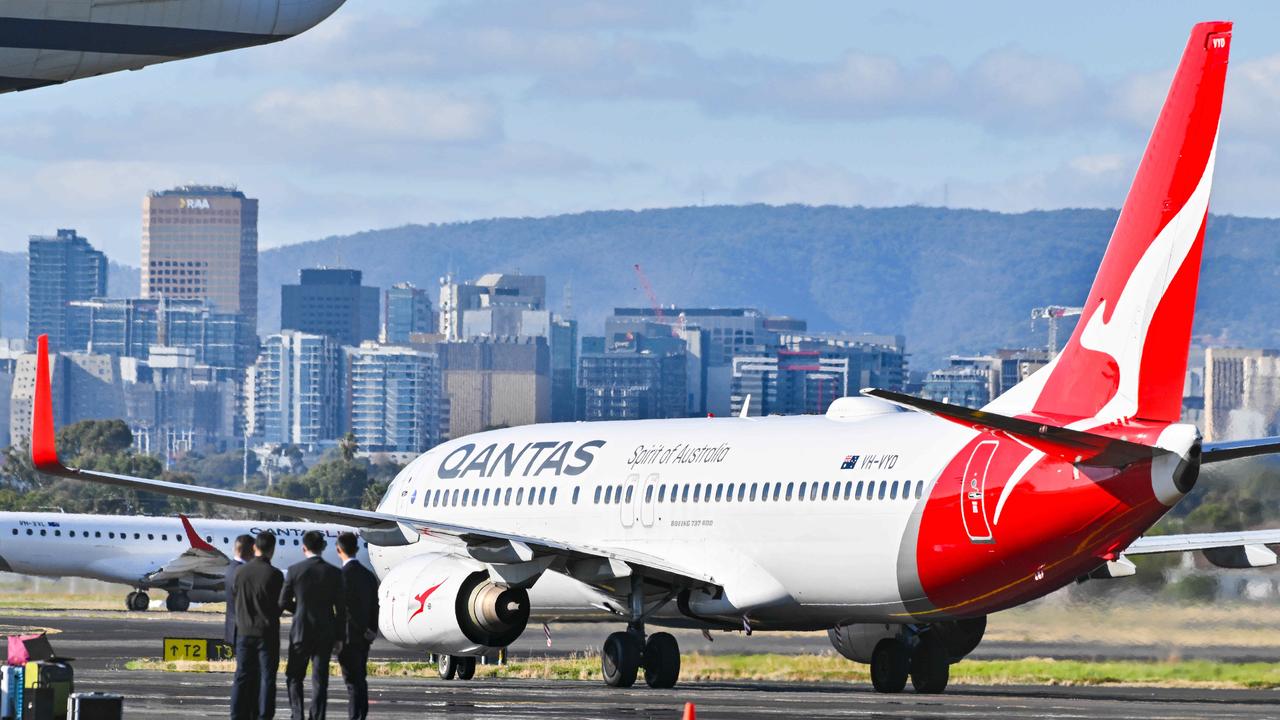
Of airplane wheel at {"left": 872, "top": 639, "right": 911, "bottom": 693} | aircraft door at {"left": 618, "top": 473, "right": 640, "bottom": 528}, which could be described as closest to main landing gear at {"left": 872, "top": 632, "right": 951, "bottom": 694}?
airplane wheel at {"left": 872, "top": 639, "right": 911, "bottom": 693}

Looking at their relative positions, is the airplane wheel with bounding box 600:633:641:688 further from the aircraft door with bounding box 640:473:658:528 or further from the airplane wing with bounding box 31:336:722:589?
the aircraft door with bounding box 640:473:658:528

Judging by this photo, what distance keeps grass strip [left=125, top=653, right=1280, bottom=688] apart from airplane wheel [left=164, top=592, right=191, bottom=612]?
124ft

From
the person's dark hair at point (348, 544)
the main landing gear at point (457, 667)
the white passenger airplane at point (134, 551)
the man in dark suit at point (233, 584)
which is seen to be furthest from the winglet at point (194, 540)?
the man in dark suit at point (233, 584)

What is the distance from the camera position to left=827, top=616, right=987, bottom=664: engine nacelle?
34219mm

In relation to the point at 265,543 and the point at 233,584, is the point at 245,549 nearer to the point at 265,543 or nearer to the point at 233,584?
the point at 265,543

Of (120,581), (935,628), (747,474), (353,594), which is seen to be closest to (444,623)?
(747,474)

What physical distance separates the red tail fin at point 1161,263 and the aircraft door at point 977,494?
4.80ft

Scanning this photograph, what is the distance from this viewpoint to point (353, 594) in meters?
23.8

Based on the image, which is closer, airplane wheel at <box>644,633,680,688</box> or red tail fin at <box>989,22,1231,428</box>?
red tail fin at <box>989,22,1231,428</box>

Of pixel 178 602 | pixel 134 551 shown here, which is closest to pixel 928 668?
pixel 178 602

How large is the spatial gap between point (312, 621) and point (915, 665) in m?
12.8

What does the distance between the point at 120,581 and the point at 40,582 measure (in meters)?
11.0

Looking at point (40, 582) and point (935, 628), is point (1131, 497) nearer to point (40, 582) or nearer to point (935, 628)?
point (935, 628)

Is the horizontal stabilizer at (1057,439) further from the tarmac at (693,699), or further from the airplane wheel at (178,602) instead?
the airplane wheel at (178,602)
